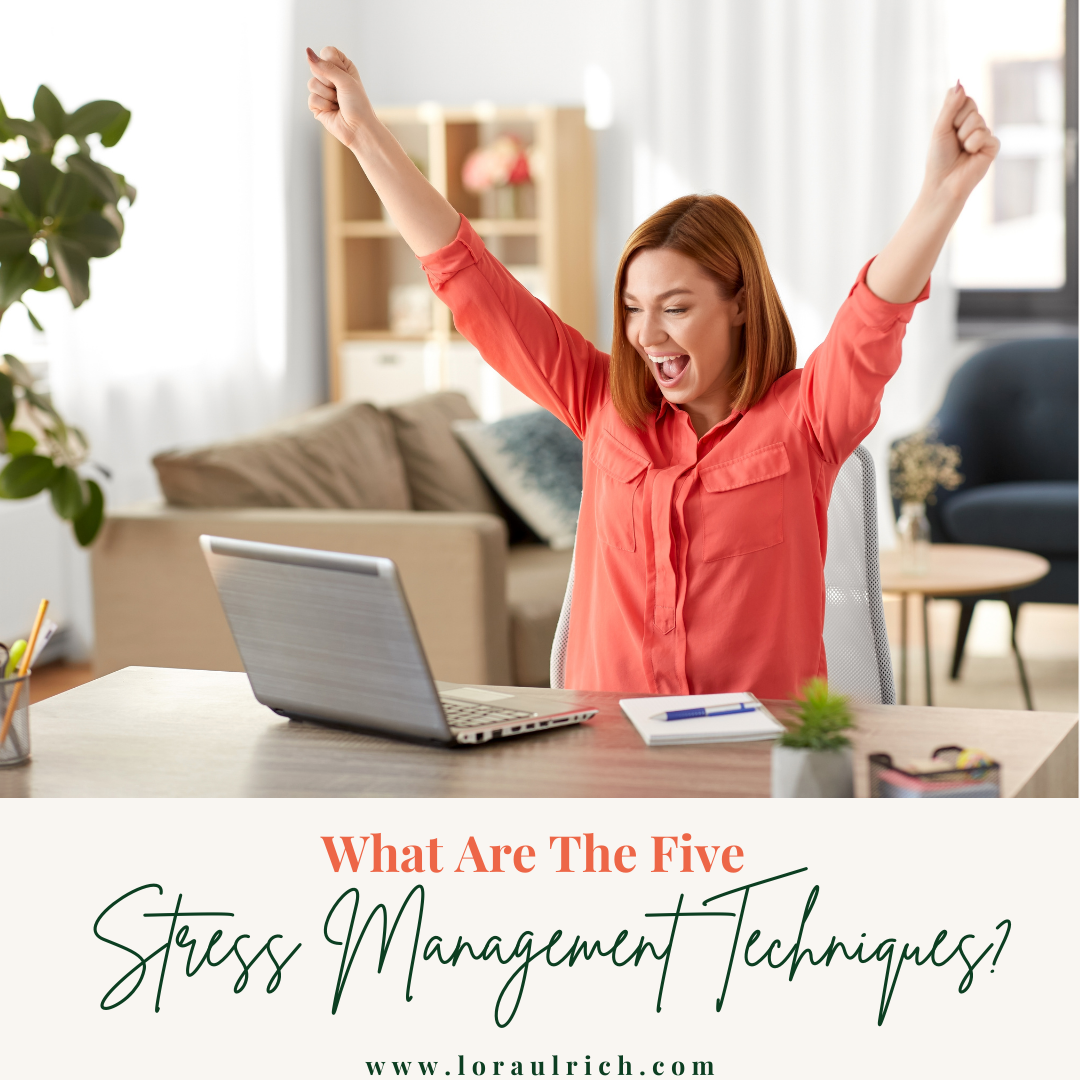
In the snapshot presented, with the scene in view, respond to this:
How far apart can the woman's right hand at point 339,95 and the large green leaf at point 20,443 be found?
63.8 inches

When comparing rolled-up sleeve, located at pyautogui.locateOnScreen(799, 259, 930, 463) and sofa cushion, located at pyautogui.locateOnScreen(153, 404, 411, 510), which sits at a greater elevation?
rolled-up sleeve, located at pyautogui.locateOnScreen(799, 259, 930, 463)

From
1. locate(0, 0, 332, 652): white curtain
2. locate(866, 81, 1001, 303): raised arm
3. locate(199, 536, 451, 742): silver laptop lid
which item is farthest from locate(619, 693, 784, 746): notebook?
locate(0, 0, 332, 652): white curtain

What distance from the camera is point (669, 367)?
5.06 ft

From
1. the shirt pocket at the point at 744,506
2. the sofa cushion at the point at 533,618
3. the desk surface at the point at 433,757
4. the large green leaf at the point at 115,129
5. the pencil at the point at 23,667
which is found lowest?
the sofa cushion at the point at 533,618

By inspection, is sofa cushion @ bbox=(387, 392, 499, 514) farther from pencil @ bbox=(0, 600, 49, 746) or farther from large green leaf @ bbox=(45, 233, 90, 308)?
pencil @ bbox=(0, 600, 49, 746)

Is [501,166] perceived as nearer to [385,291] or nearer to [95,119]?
[385,291]

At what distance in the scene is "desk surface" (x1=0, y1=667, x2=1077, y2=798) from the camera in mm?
1146

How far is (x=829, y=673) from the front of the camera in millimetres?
1763

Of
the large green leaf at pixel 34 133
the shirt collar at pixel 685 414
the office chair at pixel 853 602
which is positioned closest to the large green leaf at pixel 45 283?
the large green leaf at pixel 34 133

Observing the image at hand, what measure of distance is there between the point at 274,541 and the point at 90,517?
0.39 metres

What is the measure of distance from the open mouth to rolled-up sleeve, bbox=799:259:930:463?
13 cm

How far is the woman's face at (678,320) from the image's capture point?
152 centimetres

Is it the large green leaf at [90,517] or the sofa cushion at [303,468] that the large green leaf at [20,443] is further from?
the sofa cushion at [303,468]
